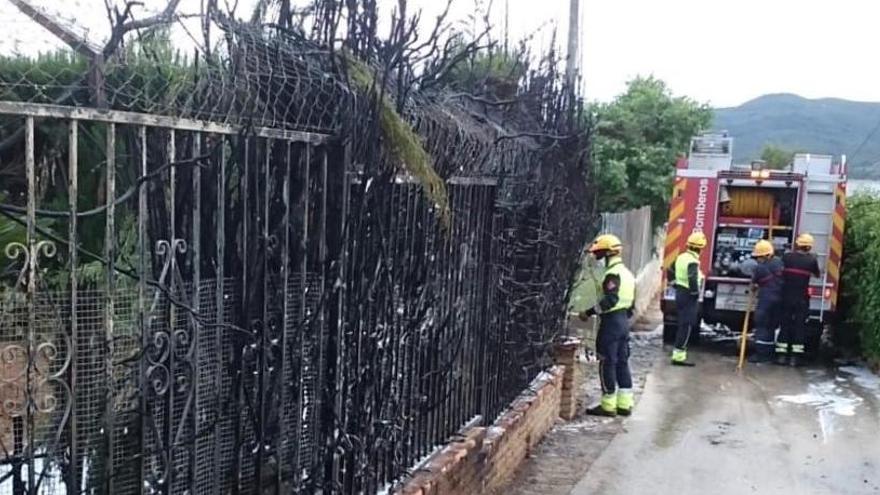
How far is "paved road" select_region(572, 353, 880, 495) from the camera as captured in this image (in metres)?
7.14

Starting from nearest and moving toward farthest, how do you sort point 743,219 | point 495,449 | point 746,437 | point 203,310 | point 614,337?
1. point 203,310
2. point 495,449
3. point 746,437
4. point 614,337
5. point 743,219

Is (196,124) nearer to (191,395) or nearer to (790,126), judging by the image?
(191,395)

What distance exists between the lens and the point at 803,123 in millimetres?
49000

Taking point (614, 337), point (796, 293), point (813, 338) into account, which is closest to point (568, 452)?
point (614, 337)

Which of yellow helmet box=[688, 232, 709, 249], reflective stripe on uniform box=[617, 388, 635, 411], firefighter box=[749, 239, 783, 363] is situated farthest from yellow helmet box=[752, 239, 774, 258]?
reflective stripe on uniform box=[617, 388, 635, 411]

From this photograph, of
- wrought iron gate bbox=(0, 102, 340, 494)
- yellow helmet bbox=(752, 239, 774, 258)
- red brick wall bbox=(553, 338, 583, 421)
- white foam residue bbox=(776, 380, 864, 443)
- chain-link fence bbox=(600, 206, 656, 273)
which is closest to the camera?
wrought iron gate bbox=(0, 102, 340, 494)

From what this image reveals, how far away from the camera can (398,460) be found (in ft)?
15.8

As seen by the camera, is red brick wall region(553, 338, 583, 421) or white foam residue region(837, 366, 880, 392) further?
white foam residue region(837, 366, 880, 392)

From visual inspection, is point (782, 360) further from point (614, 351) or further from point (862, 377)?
point (614, 351)

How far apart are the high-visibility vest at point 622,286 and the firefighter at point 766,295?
409cm

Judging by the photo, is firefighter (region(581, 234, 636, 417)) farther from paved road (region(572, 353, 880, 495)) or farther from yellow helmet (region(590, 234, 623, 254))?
paved road (region(572, 353, 880, 495))

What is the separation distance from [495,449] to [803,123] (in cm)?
4746

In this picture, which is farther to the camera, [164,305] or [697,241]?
[697,241]

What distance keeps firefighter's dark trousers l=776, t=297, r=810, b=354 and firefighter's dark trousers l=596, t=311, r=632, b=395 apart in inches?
172
